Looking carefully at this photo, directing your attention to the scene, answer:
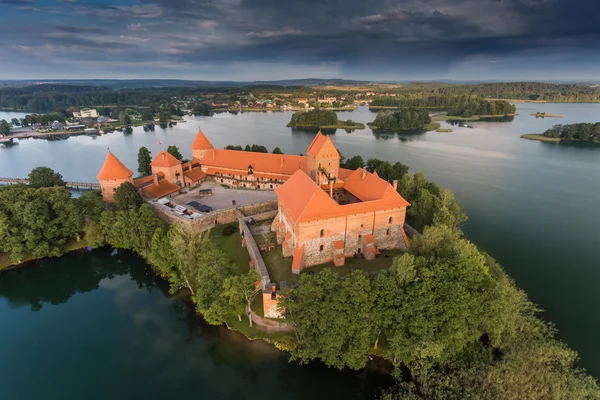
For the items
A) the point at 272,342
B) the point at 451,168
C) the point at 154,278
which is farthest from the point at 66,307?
the point at 451,168

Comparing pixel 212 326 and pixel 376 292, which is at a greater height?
pixel 376 292

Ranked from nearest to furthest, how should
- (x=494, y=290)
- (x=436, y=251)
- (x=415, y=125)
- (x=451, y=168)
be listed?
(x=494, y=290) < (x=436, y=251) < (x=451, y=168) < (x=415, y=125)

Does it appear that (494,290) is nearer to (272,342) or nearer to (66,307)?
(272,342)

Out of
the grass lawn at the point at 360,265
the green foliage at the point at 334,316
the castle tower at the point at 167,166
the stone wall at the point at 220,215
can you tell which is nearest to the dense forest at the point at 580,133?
the grass lawn at the point at 360,265

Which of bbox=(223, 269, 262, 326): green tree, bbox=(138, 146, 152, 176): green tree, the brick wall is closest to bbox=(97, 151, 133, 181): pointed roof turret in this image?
the brick wall

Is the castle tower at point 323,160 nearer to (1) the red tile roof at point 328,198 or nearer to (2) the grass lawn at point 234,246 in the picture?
(1) the red tile roof at point 328,198

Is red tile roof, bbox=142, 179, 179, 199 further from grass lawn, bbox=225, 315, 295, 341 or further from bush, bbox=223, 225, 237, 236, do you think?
grass lawn, bbox=225, 315, 295, 341

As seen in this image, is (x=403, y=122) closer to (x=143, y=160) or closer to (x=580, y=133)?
(x=580, y=133)

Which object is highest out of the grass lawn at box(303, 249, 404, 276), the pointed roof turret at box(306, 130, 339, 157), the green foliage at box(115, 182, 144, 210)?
the pointed roof turret at box(306, 130, 339, 157)
